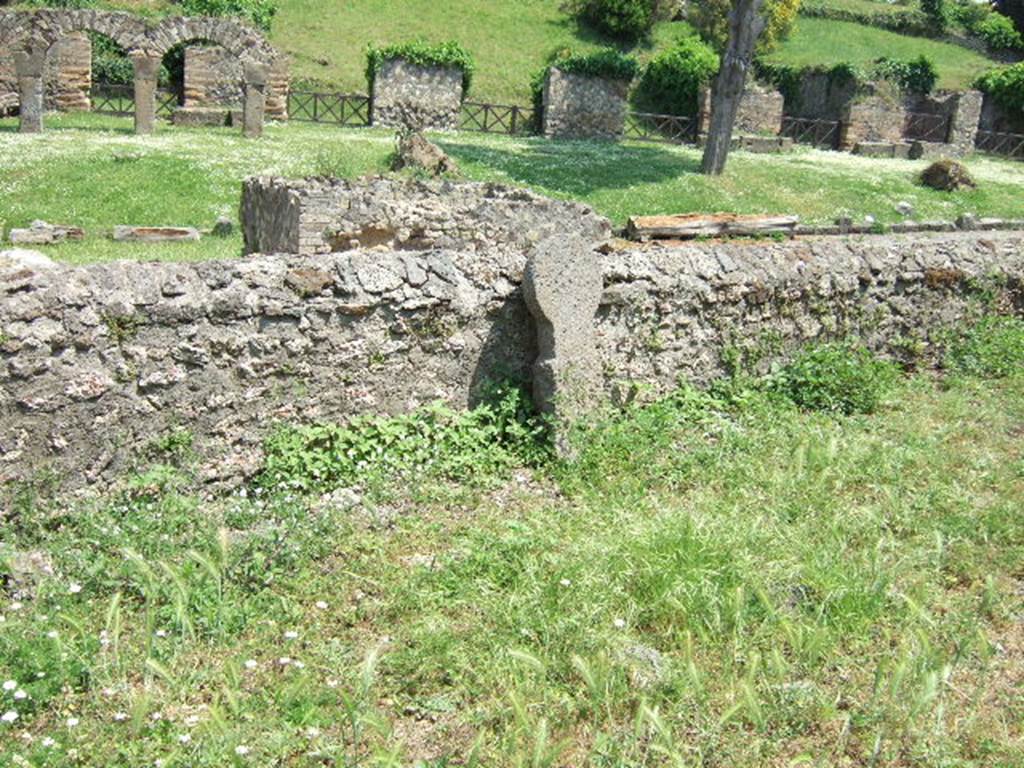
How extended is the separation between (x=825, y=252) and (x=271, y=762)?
642cm

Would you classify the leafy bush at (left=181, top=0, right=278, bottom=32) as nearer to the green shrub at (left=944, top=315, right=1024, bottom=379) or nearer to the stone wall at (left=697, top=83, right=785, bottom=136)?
the stone wall at (left=697, top=83, right=785, bottom=136)

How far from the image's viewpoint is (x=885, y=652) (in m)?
4.69

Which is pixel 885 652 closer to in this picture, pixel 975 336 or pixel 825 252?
pixel 825 252

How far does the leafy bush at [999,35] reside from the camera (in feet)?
156

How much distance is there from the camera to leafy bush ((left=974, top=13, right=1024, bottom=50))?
4747 cm

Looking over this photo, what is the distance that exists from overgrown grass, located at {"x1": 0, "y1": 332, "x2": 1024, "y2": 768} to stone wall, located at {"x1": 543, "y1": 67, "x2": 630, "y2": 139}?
2457cm

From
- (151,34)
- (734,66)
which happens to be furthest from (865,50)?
(151,34)

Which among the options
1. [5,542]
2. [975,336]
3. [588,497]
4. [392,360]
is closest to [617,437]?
[588,497]

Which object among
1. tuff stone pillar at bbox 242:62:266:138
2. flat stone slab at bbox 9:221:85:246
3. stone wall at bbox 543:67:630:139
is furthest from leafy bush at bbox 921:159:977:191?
flat stone slab at bbox 9:221:85:246

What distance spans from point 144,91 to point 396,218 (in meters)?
14.8

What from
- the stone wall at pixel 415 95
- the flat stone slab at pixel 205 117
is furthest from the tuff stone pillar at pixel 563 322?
the stone wall at pixel 415 95

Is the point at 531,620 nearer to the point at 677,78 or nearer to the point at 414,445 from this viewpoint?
the point at 414,445

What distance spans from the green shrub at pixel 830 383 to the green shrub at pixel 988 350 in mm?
1159

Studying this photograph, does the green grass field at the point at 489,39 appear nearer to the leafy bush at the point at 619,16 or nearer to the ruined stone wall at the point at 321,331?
the leafy bush at the point at 619,16
